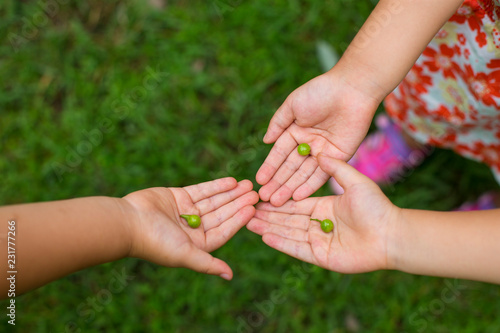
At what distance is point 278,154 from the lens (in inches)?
104

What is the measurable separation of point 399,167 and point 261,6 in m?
1.82

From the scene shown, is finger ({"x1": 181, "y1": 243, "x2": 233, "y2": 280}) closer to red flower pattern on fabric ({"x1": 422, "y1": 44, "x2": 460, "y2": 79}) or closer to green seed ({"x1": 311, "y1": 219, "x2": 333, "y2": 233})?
green seed ({"x1": 311, "y1": 219, "x2": 333, "y2": 233})

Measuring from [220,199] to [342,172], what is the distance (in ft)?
2.36

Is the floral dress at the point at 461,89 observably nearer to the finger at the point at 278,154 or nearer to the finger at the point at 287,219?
the finger at the point at 278,154

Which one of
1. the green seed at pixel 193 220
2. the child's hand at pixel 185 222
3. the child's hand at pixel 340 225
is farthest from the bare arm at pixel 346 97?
the green seed at pixel 193 220

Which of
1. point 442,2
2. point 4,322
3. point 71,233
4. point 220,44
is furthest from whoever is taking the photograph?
point 220,44

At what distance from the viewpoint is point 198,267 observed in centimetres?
223

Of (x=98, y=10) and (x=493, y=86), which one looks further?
(x=98, y=10)

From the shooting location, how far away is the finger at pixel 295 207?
2.55 metres

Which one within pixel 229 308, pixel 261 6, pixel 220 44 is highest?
pixel 261 6

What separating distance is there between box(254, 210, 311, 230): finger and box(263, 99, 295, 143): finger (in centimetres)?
46

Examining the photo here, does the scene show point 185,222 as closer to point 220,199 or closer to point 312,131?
point 220,199

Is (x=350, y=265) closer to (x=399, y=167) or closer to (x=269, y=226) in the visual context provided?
(x=269, y=226)

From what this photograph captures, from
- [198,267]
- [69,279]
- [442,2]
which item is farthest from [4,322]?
[442,2]
